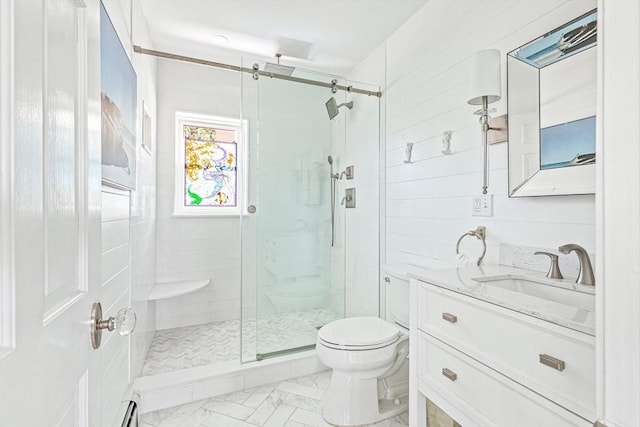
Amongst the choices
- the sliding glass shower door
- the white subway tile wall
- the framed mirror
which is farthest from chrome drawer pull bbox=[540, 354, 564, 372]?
the white subway tile wall

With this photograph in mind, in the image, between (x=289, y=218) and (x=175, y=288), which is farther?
(x=175, y=288)

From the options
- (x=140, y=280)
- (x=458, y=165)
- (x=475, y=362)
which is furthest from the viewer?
(x=140, y=280)

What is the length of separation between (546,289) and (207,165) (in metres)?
3.04

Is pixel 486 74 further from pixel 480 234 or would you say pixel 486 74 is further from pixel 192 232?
pixel 192 232

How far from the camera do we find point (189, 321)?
3.10m

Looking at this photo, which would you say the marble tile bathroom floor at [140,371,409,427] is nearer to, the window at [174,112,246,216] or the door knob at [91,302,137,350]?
the door knob at [91,302,137,350]

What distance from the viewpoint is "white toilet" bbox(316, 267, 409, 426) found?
1.68 metres

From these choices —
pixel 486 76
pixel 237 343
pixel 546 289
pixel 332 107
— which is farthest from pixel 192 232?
pixel 546 289

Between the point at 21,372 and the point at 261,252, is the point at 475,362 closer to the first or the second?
the point at 21,372

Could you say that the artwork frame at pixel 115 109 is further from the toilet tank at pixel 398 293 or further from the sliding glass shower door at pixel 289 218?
the toilet tank at pixel 398 293

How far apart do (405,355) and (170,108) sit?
9.59 ft

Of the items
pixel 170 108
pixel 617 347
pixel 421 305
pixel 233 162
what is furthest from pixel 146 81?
pixel 617 347

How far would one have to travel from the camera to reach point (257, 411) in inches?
72.4

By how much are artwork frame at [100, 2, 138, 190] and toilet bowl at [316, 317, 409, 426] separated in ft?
4.40
